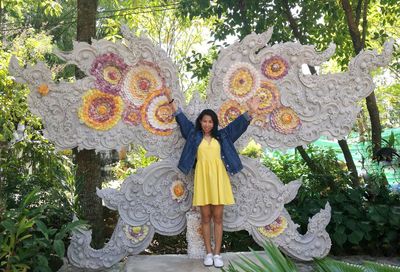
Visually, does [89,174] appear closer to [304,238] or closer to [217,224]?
[217,224]

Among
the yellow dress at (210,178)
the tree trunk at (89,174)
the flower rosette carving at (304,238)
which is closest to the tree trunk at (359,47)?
the flower rosette carving at (304,238)

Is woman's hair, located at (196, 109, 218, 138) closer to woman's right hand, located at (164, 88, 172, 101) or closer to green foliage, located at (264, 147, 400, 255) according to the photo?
woman's right hand, located at (164, 88, 172, 101)

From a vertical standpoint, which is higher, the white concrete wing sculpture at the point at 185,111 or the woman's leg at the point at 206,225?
the white concrete wing sculpture at the point at 185,111

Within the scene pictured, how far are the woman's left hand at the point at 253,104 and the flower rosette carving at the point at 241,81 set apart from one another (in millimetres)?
51

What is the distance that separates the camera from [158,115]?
4.92 m

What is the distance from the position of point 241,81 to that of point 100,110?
1.48m

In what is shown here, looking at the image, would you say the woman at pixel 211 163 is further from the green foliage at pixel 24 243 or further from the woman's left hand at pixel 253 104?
the green foliage at pixel 24 243

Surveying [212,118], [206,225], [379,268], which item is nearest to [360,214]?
[206,225]

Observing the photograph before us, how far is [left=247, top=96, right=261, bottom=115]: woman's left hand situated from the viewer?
16.1ft

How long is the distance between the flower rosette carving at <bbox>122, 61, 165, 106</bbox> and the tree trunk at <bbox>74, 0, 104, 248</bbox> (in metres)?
1.12

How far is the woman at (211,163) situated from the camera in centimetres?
458

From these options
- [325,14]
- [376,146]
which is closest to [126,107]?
[376,146]

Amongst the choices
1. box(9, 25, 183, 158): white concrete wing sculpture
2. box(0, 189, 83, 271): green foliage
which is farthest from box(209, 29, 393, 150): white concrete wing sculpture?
box(0, 189, 83, 271): green foliage

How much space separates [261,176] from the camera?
499 centimetres
